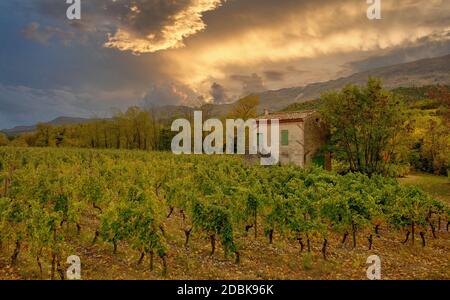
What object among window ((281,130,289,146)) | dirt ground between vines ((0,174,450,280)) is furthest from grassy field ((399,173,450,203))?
dirt ground between vines ((0,174,450,280))

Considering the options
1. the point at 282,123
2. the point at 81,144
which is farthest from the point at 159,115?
the point at 282,123

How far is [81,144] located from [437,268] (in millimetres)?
67219

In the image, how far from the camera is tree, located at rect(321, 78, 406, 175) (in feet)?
81.3

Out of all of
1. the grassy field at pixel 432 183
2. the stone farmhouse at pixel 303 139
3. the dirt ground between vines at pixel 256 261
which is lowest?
the dirt ground between vines at pixel 256 261

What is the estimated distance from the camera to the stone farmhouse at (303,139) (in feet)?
100

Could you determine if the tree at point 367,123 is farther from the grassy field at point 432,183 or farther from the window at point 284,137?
the window at point 284,137

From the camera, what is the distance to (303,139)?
30672 mm

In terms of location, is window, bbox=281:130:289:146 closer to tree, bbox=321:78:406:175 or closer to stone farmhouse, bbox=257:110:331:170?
stone farmhouse, bbox=257:110:331:170

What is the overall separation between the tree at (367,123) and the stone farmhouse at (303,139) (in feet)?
11.4

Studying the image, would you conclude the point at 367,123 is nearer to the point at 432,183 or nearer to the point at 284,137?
the point at 432,183

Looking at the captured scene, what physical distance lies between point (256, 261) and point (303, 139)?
21.1 metres

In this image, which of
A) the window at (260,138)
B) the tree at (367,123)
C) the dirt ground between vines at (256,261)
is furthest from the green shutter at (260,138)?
the dirt ground between vines at (256,261)

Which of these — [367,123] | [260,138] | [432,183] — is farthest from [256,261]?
[260,138]

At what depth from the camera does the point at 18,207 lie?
32.6ft
